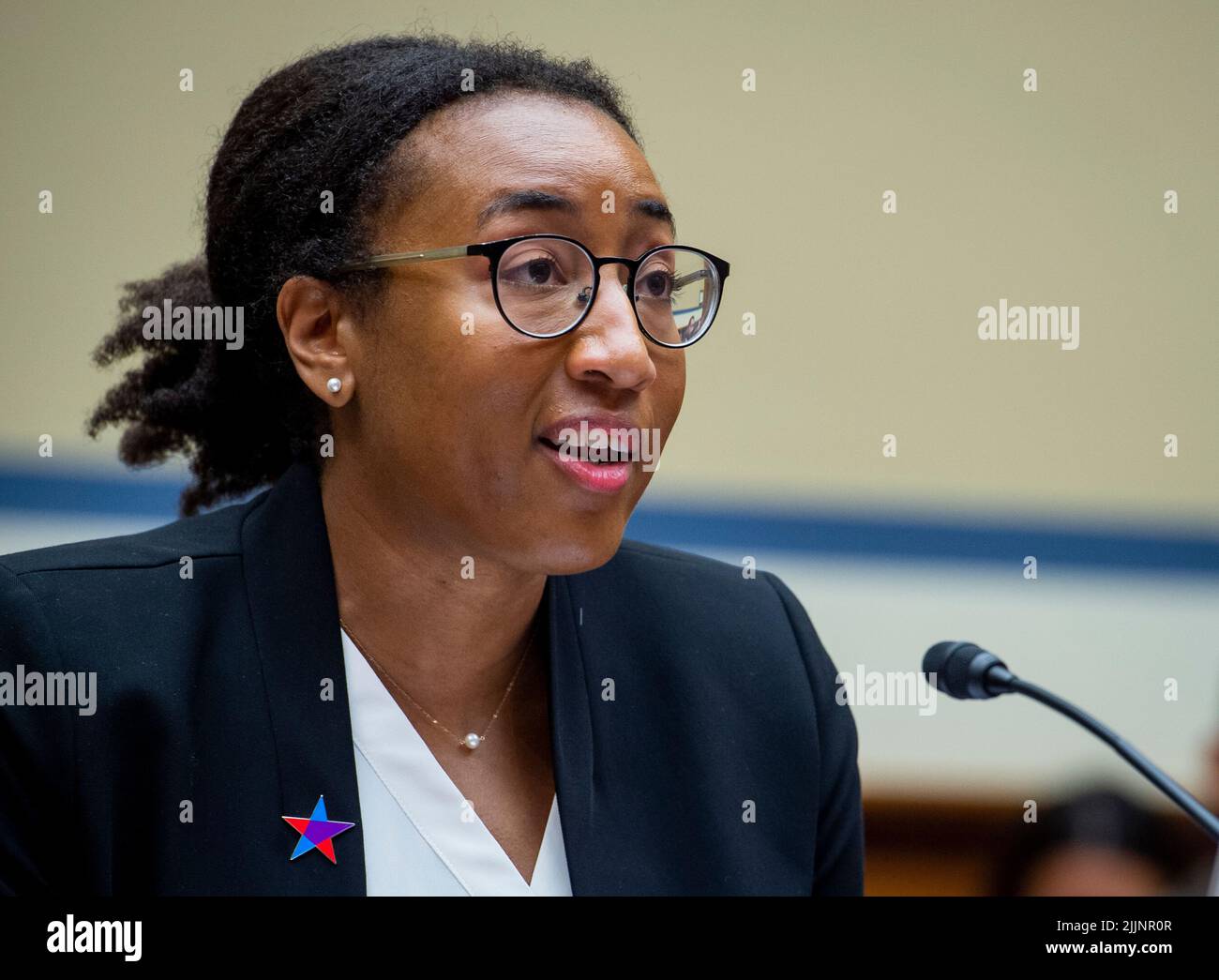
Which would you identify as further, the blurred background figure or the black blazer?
the blurred background figure

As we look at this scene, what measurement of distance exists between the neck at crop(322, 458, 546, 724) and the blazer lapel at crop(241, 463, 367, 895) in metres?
0.04

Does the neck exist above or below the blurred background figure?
above

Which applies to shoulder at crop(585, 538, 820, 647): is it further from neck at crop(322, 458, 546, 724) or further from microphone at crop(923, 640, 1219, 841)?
microphone at crop(923, 640, 1219, 841)

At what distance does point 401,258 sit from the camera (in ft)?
4.60

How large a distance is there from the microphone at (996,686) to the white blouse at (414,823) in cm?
45

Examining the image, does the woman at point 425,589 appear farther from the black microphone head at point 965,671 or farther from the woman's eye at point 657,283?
the black microphone head at point 965,671

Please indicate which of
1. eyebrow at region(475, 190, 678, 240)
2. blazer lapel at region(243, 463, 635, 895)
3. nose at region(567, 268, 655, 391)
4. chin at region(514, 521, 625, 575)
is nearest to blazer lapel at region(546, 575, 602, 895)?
blazer lapel at region(243, 463, 635, 895)

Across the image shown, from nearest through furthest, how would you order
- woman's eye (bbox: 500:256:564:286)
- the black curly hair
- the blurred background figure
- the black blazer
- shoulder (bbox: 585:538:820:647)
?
the black blazer < woman's eye (bbox: 500:256:564:286) < the black curly hair < shoulder (bbox: 585:538:820:647) < the blurred background figure

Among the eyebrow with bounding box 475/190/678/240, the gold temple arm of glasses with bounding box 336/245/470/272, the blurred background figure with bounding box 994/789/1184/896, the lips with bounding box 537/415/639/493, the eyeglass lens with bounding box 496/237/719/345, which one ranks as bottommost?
the blurred background figure with bounding box 994/789/1184/896

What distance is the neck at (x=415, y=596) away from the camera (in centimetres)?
149

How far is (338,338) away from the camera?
1.49 meters

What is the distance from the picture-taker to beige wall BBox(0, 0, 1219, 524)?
2578 millimetres

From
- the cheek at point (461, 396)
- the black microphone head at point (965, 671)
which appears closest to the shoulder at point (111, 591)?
the cheek at point (461, 396)

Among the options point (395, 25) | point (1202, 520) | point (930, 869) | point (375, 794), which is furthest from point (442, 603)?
point (1202, 520)
